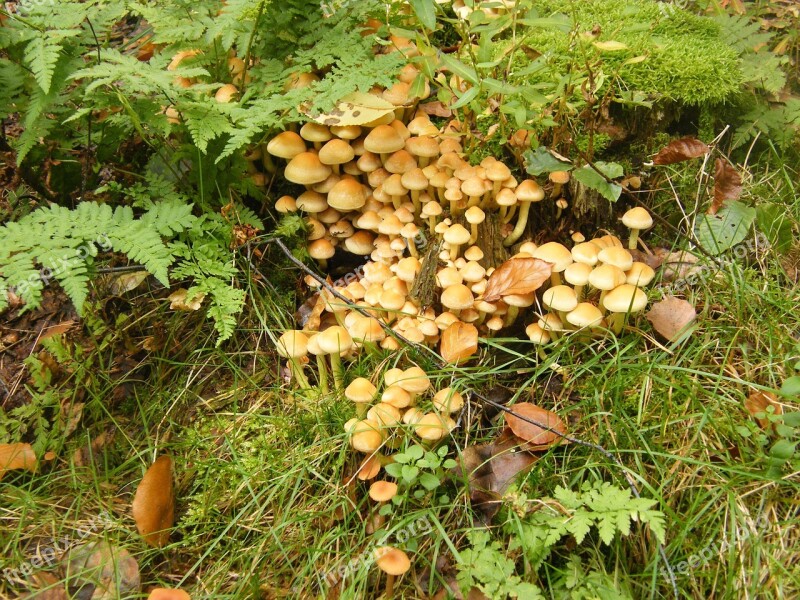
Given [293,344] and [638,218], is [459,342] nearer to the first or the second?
[293,344]

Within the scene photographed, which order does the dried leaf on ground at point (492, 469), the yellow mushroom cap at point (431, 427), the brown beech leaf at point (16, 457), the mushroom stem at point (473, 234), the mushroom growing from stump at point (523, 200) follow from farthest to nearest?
the mushroom stem at point (473, 234), the mushroom growing from stump at point (523, 200), the brown beech leaf at point (16, 457), the yellow mushroom cap at point (431, 427), the dried leaf on ground at point (492, 469)

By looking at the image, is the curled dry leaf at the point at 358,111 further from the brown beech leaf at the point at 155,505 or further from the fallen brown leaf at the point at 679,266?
the brown beech leaf at the point at 155,505

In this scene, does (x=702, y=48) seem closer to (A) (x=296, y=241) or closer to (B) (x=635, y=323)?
(B) (x=635, y=323)

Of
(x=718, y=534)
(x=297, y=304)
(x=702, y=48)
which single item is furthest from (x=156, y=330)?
(x=702, y=48)

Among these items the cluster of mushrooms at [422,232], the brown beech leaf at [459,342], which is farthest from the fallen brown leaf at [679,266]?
the brown beech leaf at [459,342]

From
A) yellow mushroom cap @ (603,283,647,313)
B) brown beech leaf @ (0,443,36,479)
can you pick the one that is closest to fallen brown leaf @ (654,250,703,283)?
yellow mushroom cap @ (603,283,647,313)

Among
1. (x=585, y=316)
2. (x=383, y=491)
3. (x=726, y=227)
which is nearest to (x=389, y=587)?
(x=383, y=491)
